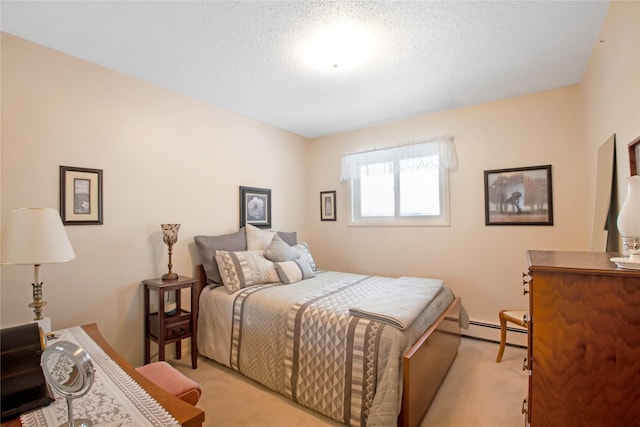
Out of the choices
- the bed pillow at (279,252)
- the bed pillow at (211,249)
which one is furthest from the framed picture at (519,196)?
the bed pillow at (211,249)

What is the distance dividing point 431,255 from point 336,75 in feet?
7.44

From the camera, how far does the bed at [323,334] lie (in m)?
1.69

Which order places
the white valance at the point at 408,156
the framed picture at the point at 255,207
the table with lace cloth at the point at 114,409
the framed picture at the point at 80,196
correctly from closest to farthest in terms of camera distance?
the table with lace cloth at the point at 114,409, the framed picture at the point at 80,196, the white valance at the point at 408,156, the framed picture at the point at 255,207

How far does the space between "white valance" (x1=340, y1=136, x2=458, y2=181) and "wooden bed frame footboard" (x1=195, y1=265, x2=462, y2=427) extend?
1625 mm

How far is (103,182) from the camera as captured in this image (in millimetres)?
2320

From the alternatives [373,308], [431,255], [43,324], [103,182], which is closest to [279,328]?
[373,308]

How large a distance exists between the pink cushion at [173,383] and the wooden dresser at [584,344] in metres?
1.49

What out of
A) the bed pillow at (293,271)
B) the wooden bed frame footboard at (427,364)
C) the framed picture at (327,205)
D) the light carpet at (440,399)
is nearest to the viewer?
the wooden bed frame footboard at (427,364)

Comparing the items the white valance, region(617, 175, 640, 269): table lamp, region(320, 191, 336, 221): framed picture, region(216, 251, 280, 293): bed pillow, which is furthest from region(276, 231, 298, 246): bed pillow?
region(617, 175, 640, 269): table lamp

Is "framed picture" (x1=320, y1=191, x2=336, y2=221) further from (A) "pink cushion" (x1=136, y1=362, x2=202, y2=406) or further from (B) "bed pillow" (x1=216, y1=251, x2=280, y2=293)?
(A) "pink cushion" (x1=136, y1=362, x2=202, y2=406)

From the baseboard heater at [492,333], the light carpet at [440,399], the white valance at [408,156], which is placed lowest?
the light carpet at [440,399]

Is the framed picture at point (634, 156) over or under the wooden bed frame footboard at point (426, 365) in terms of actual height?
over

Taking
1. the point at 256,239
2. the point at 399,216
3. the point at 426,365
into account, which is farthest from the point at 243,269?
the point at 399,216

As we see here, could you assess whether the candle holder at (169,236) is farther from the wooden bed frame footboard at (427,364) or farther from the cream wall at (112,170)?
the wooden bed frame footboard at (427,364)
